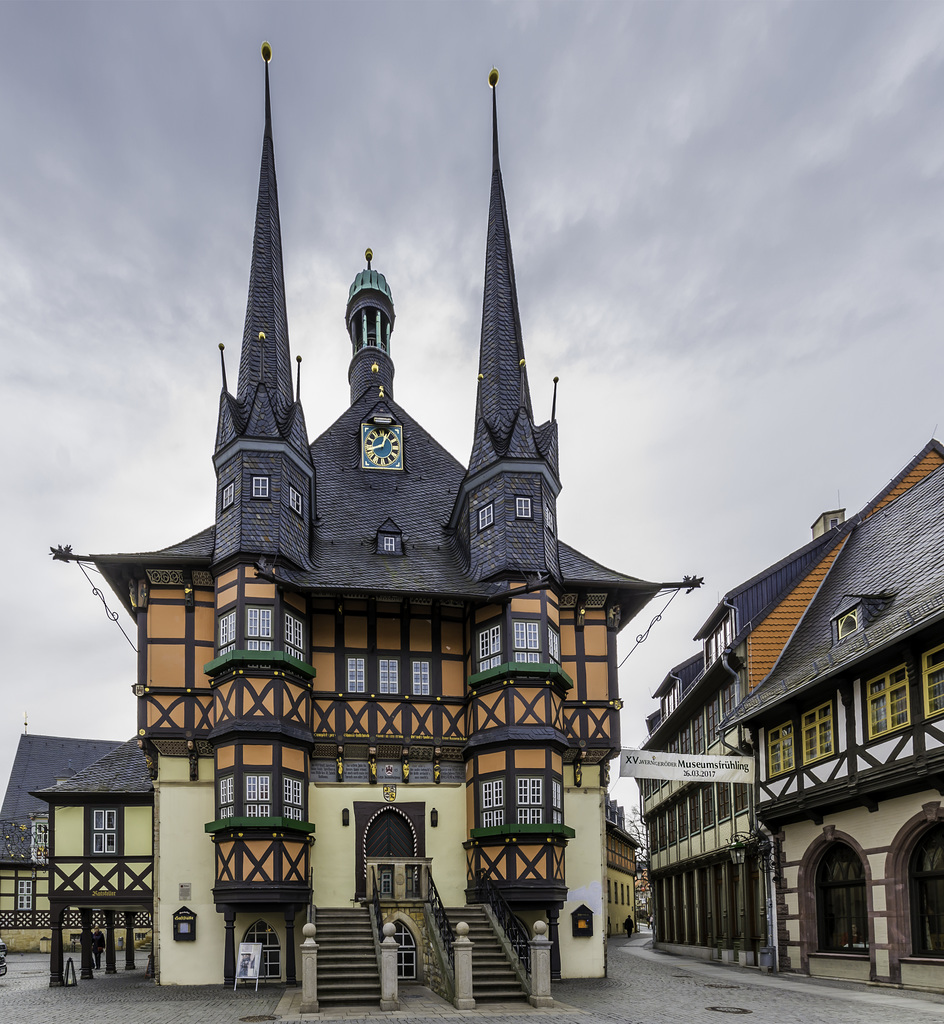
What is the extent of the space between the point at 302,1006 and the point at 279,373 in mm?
16704

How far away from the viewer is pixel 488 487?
95.8 ft

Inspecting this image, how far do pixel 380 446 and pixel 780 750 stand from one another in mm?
15079

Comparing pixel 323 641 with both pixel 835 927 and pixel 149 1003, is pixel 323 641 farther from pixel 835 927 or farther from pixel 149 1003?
pixel 835 927

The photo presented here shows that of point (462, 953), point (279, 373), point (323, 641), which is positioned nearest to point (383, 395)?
point (279, 373)

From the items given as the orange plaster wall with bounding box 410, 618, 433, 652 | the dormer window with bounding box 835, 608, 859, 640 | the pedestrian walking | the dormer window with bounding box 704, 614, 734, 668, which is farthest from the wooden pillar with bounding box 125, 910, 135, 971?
the dormer window with bounding box 835, 608, 859, 640

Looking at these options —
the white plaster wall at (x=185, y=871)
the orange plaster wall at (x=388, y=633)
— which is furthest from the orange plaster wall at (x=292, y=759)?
the orange plaster wall at (x=388, y=633)

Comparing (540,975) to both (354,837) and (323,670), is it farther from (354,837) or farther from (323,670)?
(323,670)

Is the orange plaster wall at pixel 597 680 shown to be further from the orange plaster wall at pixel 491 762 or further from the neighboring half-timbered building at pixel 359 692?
the orange plaster wall at pixel 491 762

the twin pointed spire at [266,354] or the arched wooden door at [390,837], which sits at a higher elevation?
the twin pointed spire at [266,354]

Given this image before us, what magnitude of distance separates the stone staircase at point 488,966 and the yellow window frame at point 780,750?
8.17m

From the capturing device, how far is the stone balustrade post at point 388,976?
1952 cm

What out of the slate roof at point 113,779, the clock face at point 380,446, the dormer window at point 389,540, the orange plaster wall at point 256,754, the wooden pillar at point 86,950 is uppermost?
the clock face at point 380,446

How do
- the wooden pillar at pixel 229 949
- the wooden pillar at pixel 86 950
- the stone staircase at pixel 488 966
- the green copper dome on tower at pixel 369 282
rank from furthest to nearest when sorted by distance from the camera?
the green copper dome on tower at pixel 369 282 < the wooden pillar at pixel 86 950 < the wooden pillar at pixel 229 949 < the stone staircase at pixel 488 966

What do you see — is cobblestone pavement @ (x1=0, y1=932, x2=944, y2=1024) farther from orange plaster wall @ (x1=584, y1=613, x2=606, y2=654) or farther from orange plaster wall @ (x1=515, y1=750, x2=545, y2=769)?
orange plaster wall @ (x1=584, y1=613, x2=606, y2=654)
